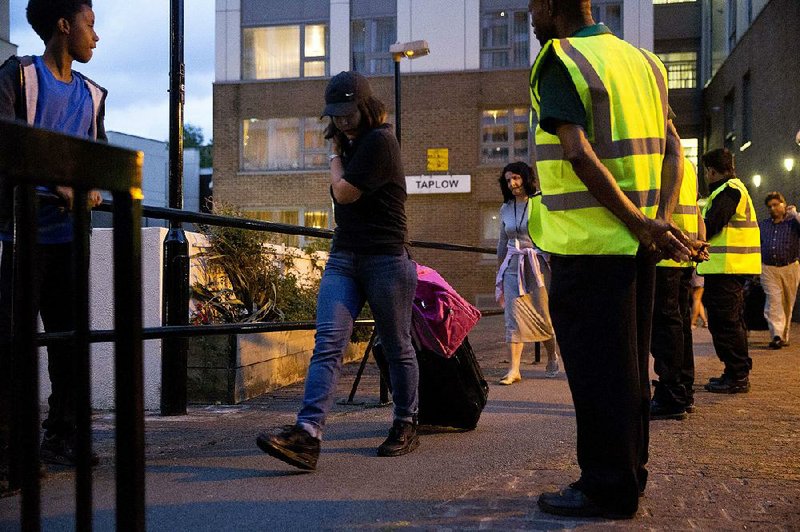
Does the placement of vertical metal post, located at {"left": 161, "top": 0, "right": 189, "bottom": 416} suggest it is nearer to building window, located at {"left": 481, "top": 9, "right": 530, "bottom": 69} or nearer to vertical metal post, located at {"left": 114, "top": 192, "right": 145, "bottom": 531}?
vertical metal post, located at {"left": 114, "top": 192, "right": 145, "bottom": 531}

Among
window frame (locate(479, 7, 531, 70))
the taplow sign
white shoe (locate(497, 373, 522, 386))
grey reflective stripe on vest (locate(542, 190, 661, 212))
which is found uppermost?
window frame (locate(479, 7, 531, 70))

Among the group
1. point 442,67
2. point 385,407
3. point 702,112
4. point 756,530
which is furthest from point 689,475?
point 702,112

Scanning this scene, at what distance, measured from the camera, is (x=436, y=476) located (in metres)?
3.66

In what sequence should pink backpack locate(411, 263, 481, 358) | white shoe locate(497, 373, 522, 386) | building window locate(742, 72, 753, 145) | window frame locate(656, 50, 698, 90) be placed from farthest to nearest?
window frame locate(656, 50, 698, 90) < building window locate(742, 72, 753, 145) < white shoe locate(497, 373, 522, 386) < pink backpack locate(411, 263, 481, 358)

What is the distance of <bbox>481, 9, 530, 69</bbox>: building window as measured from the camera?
24.9 m

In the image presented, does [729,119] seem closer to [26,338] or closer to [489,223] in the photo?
[489,223]

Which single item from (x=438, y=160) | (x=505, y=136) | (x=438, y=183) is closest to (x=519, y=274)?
(x=438, y=183)

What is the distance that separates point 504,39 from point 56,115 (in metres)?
22.6

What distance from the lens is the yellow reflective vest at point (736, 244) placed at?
21.9 ft

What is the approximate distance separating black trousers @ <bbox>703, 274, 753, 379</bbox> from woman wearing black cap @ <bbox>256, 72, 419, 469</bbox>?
3.44 meters

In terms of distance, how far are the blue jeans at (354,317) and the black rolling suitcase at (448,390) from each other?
44cm

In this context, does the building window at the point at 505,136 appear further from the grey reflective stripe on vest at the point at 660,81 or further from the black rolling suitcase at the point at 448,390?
the grey reflective stripe on vest at the point at 660,81

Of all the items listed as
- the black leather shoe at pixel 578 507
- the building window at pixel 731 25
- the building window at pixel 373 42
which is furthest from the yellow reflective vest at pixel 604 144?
the building window at pixel 373 42

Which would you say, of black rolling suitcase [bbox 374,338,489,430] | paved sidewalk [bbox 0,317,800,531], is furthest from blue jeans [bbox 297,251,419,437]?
black rolling suitcase [bbox 374,338,489,430]
